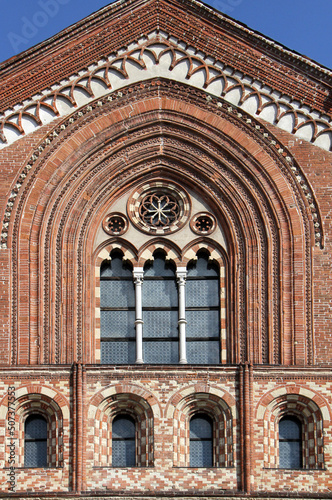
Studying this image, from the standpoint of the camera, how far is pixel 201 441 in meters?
38.2

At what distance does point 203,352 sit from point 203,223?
118 inches

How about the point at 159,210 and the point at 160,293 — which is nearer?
the point at 160,293

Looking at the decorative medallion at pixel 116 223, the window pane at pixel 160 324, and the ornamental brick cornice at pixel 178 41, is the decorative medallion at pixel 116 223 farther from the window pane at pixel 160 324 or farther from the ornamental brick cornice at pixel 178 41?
the ornamental brick cornice at pixel 178 41

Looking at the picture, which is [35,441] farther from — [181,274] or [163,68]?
[163,68]

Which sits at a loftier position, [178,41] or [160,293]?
[178,41]

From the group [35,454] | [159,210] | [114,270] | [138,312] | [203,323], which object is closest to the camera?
[35,454]

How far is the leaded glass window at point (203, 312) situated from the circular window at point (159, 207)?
1.00 m

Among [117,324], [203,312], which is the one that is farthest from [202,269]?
[117,324]

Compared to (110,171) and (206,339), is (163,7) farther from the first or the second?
(206,339)

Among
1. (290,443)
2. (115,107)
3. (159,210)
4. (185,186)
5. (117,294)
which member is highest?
(115,107)

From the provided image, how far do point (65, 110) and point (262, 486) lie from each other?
9.68 metres

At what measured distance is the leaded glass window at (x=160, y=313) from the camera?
39.6 m

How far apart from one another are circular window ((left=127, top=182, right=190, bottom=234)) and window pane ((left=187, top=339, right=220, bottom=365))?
2646 mm

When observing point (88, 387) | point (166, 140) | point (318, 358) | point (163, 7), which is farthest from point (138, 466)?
point (163, 7)
